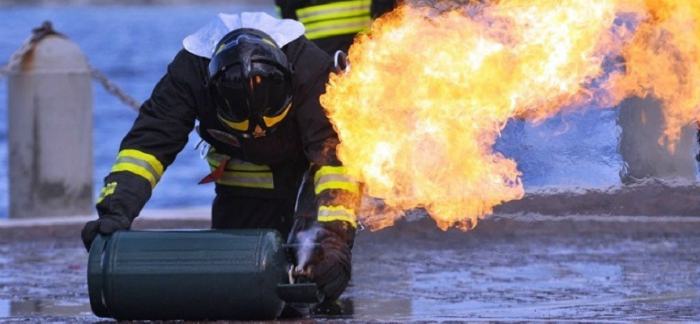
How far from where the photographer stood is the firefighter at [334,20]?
922 centimetres

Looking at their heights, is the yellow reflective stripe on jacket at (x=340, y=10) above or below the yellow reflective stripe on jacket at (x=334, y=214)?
above

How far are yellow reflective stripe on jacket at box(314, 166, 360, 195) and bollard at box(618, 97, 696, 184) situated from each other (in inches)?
46.4

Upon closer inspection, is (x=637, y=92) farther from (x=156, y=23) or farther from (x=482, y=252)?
(x=156, y=23)

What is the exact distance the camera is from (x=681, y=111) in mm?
7469

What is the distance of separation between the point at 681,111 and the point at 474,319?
120cm

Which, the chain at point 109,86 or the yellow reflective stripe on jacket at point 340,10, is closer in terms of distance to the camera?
the yellow reflective stripe on jacket at point 340,10

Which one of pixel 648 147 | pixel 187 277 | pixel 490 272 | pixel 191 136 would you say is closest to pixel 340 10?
pixel 490 272

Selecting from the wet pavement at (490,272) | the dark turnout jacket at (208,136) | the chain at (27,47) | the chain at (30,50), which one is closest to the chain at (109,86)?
the chain at (30,50)

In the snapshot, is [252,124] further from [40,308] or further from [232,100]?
[40,308]

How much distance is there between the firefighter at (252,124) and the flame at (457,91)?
0.33 feet

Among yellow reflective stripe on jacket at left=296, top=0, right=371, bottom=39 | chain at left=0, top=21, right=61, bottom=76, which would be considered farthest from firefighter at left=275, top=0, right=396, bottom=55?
chain at left=0, top=21, right=61, bottom=76

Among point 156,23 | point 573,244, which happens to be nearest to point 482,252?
point 573,244

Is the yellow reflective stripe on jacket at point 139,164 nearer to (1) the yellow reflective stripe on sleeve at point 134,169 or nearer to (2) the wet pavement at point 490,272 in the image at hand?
(1) the yellow reflective stripe on sleeve at point 134,169

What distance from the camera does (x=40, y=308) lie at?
7.90 m
